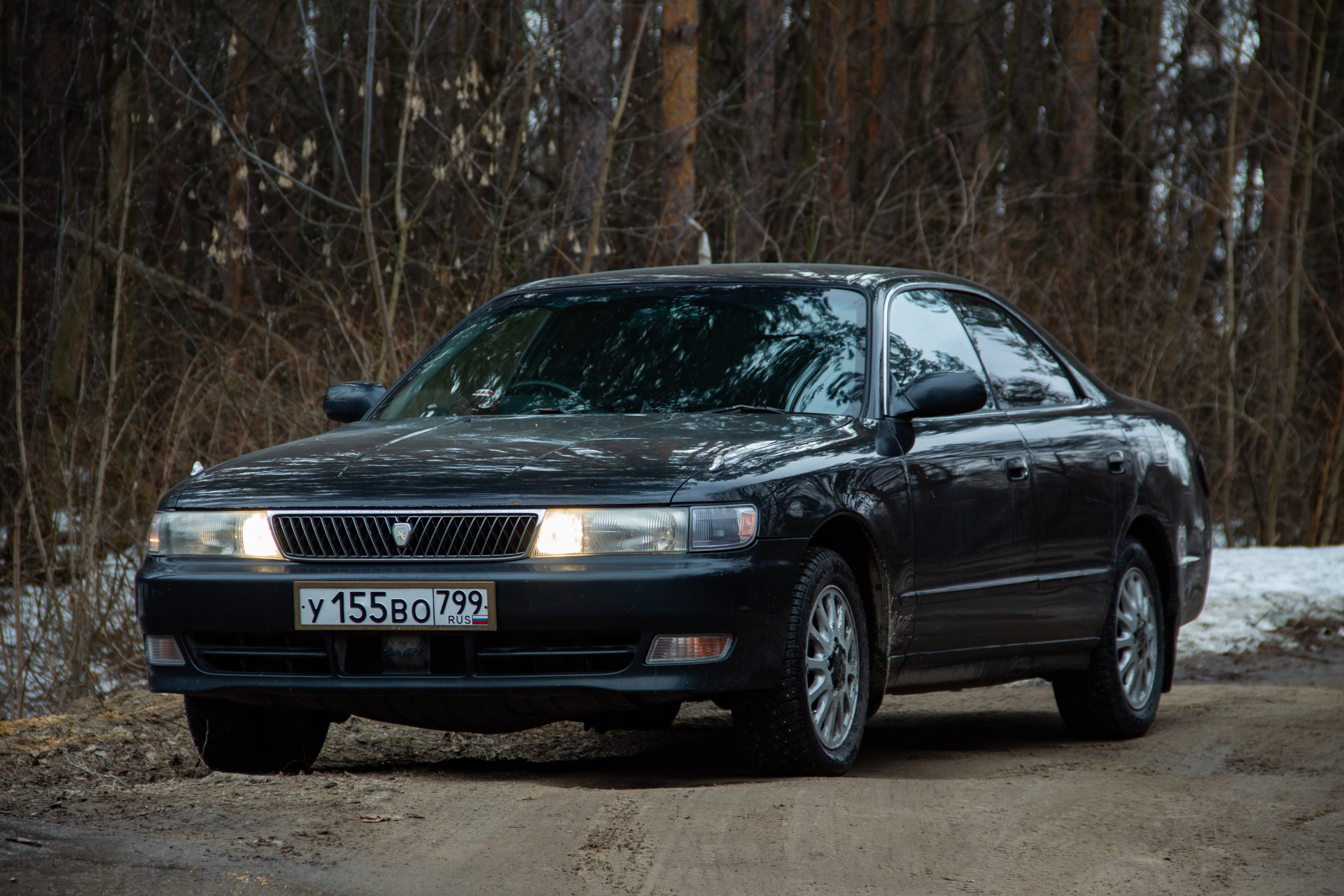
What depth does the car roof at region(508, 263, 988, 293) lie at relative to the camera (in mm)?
6336

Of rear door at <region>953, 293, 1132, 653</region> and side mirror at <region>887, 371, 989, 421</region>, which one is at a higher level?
side mirror at <region>887, 371, 989, 421</region>

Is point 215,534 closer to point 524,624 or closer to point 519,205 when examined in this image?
point 524,624

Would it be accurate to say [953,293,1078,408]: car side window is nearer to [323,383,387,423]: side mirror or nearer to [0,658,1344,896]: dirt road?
[0,658,1344,896]: dirt road

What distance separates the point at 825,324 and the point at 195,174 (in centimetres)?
873

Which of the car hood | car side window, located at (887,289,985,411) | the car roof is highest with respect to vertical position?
the car roof

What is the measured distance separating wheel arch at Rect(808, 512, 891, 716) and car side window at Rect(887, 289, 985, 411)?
62cm

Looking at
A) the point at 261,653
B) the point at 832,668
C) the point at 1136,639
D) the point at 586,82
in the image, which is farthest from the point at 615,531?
Answer: the point at 586,82

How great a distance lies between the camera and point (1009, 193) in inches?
661

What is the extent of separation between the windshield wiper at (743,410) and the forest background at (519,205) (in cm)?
395

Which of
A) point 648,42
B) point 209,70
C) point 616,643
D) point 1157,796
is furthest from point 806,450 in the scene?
point 648,42

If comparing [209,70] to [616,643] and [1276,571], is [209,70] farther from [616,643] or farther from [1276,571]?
[616,643]

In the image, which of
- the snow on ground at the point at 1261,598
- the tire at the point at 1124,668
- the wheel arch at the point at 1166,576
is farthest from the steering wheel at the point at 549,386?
the snow on ground at the point at 1261,598

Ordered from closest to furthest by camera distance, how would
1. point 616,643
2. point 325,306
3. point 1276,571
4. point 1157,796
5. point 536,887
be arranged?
point 536,887, point 616,643, point 1157,796, point 325,306, point 1276,571

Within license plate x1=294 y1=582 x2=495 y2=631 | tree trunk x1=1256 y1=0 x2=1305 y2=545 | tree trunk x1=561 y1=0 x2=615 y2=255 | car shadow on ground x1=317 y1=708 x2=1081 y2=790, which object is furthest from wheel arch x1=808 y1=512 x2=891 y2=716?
tree trunk x1=1256 y1=0 x2=1305 y2=545
